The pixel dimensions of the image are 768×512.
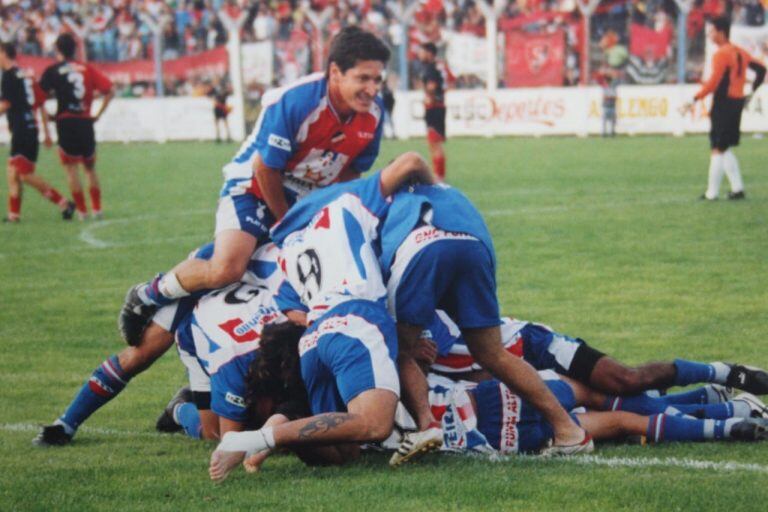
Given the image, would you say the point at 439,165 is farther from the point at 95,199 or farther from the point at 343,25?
the point at 343,25

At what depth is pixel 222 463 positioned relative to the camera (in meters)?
5.16

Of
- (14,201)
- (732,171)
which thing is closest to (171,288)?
(14,201)

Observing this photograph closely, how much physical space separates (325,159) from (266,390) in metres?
2.29

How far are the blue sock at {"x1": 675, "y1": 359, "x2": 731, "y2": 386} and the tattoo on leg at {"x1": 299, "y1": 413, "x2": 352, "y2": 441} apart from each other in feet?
6.55

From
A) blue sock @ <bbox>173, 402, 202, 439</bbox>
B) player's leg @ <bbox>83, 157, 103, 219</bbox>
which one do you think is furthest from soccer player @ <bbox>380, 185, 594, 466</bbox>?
player's leg @ <bbox>83, 157, 103, 219</bbox>

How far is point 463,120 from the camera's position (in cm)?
3347

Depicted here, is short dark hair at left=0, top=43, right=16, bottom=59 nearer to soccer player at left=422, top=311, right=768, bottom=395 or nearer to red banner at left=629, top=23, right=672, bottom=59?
soccer player at left=422, top=311, right=768, bottom=395

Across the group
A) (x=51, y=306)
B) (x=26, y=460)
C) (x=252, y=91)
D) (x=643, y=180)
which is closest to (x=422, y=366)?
(x=26, y=460)

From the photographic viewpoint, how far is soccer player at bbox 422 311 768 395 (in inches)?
244

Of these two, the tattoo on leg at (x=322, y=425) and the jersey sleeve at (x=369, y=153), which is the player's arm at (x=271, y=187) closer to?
the jersey sleeve at (x=369, y=153)

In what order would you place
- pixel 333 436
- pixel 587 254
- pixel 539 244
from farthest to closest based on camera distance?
pixel 539 244 < pixel 587 254 < pixel 333 436

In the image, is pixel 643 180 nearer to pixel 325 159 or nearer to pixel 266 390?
pixel 325 159

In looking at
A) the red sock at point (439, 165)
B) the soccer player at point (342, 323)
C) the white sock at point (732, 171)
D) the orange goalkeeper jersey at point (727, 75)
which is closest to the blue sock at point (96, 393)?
the soccer player at point (342, 323)

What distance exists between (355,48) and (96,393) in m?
2.33
